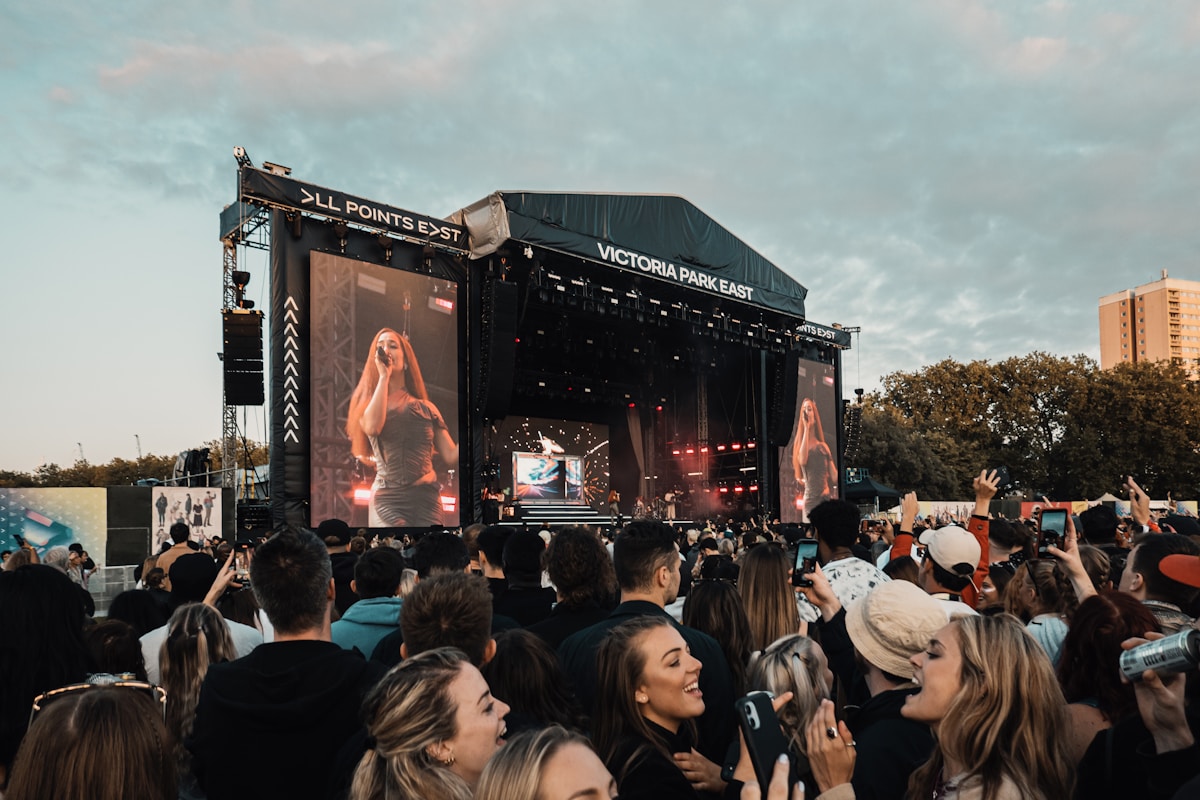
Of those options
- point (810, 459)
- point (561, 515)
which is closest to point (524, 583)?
point (561, 515)

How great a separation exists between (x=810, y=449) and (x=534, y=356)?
8592 millimetres

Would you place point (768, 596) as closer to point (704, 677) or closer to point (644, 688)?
point (704, 677)

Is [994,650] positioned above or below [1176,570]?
below

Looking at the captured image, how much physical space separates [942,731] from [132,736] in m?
1.63

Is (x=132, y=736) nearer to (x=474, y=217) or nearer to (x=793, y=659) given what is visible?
(x=793, y=659)

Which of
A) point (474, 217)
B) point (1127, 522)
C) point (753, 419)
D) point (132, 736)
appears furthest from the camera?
point (753, 419)

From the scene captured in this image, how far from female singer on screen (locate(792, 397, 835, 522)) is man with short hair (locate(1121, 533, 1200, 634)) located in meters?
22.0

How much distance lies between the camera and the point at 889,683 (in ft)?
7.53

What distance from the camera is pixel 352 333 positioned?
49.9 ft

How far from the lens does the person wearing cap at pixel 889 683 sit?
2033mm

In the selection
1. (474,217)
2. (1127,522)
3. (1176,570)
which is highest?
(474,217)

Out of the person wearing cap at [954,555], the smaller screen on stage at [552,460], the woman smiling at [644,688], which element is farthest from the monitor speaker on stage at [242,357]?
the woman smiling at [644,688]

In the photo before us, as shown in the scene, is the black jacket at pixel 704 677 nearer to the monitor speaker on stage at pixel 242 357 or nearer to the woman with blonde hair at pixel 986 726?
the woman with blonde hair at pixel 986 726

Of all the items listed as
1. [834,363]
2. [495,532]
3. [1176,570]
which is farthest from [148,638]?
[834,363]
